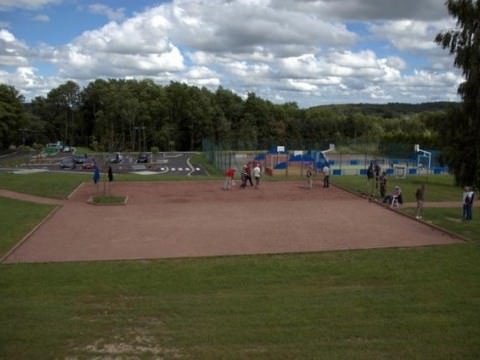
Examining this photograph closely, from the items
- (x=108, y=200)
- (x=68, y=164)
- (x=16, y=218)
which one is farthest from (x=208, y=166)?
(x=16, y=218)

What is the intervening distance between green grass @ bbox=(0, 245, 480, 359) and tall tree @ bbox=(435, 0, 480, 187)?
3985mm

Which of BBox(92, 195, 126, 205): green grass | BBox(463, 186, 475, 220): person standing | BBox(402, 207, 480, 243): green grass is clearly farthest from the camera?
BBox(92, 195, 126, 205): green grass

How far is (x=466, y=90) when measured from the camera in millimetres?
17172

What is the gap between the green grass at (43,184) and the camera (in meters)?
28.1

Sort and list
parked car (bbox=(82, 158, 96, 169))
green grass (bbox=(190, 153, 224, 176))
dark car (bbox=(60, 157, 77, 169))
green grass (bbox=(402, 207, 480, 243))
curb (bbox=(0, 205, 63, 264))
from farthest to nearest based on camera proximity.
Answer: dark car (bbox=(60, 157, 77, 169))
parked car (bbox=(82, 158, 96, 169))
green grass (bbox=(190, 153, 224, 176))
green grass (bbox=(402, 207, 480, 243))
curb (bbox=(0, 205, 63, 264))

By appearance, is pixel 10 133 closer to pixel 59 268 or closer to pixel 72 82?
pixel 72 82

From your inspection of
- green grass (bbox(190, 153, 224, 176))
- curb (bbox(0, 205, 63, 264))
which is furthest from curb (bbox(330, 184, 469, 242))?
green grass (bbox(190, 153, 224, 176))

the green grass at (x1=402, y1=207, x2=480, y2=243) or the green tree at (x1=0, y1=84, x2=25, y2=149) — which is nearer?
the green grass at (x1=402, y1=207, x2=480, y2=243)

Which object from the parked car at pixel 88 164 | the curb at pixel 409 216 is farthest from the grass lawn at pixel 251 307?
the parked car at pixel 88 164

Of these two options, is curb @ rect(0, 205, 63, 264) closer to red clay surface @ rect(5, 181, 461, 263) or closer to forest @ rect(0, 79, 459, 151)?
red clay surface @ rect(5, 181, 461, 263)

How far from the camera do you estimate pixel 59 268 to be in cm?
1384

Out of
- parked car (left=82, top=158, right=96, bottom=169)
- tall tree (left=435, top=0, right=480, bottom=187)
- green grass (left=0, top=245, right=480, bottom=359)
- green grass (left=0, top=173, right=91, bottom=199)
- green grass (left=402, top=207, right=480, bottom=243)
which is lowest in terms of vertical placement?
green grass (left=0, top=245, right=480, bottom=359)

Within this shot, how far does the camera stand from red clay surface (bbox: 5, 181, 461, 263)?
16203mm

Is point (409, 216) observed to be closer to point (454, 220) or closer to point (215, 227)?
point (454, 220)
